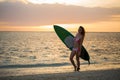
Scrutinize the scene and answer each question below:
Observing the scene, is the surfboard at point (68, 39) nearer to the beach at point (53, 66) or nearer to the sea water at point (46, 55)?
the beach at point (53, 66)

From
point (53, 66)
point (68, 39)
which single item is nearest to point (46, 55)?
point (53, 66)

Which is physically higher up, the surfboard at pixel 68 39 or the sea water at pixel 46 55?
the surfboard at pixel 68 39

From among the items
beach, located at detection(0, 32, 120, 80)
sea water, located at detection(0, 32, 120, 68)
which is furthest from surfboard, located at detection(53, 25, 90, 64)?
sea water, located at detection(0, 32, 120, 68)

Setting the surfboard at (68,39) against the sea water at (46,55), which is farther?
the sea water at (46,55)

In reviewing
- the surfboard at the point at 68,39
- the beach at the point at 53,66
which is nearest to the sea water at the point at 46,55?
the beach at the point at 53,66

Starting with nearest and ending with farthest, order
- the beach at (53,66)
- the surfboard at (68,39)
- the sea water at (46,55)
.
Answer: the beach at (53,66), the surfboard at (68,39), the sea water at (46,55)

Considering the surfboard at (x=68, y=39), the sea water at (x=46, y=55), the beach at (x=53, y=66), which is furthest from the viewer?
the sea water at (x=46, y=55)

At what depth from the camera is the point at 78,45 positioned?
13438 mm

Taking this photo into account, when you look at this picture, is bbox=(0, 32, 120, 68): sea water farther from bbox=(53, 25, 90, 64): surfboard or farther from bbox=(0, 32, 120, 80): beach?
bbox=(53, 25, 90, 64): surfboard

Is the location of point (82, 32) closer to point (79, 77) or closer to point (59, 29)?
point (79, 77)

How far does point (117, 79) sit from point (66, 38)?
5.95m

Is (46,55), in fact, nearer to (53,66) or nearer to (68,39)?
(53,66)

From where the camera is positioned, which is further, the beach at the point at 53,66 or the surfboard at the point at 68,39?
the surfboard at the point at 68,39

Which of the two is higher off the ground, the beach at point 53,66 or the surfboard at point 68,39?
the surfboard at point 68,39
